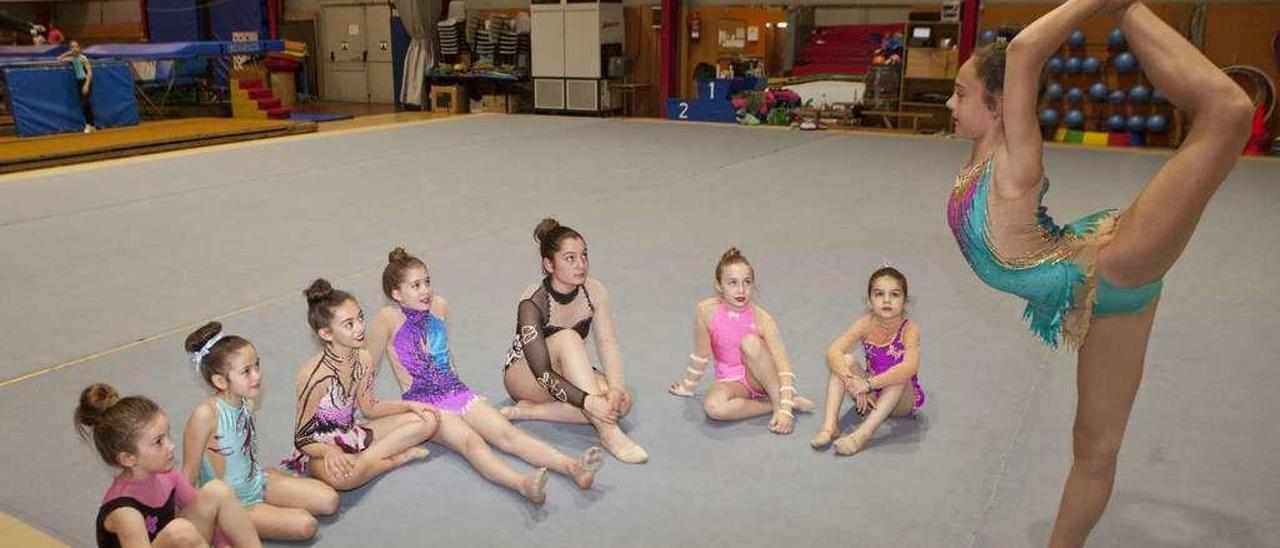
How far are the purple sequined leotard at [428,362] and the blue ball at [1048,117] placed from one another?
36.7ft

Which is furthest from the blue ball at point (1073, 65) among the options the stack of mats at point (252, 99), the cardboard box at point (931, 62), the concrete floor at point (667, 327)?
the stack of mats at point (252, 99)

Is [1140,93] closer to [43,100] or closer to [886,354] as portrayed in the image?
[886,354]

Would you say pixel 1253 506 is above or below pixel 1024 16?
below

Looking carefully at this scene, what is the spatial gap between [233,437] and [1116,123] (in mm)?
12077

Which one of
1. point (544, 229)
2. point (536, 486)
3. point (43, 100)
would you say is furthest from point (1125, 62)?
point (43, 100)

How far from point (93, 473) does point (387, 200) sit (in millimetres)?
5168

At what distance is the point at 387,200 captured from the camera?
834 cm

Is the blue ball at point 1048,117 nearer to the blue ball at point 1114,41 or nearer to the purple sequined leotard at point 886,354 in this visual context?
the blue ball at point 1114,41

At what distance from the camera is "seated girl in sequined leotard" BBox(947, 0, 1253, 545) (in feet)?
7.00

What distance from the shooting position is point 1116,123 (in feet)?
40.1

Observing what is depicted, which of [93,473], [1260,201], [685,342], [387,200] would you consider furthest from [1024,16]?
[93,473]

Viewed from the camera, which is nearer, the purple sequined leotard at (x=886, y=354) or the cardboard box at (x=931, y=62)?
the purple sequined leotard at (x=886, y=354)

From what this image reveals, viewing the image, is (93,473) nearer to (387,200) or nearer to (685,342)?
(685,342)

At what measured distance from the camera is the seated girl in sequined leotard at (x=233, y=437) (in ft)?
8.96
